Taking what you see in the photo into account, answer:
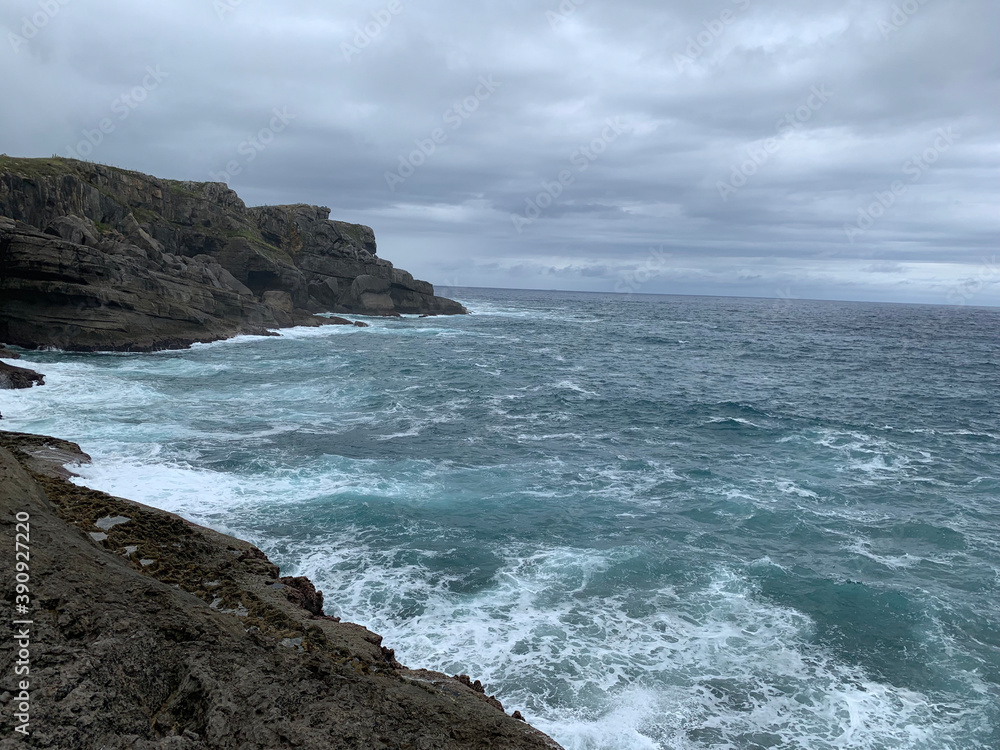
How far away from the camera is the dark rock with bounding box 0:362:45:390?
3198 centimetres

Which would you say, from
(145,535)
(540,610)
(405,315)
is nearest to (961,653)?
(540,610)

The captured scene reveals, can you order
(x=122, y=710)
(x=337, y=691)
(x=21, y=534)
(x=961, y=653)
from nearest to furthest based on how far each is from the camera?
(x=122, y=710) < (x=337, y=691) < (x=21, y=534) < (x=961, y=653)

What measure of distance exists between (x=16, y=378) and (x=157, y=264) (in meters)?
29.9

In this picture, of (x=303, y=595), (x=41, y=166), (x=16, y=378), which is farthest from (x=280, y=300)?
(x=303, y=595)

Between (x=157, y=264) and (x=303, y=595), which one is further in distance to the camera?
(x=157, y=264)

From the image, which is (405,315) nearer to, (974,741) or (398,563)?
(398,563)

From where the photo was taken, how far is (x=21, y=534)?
341 inches

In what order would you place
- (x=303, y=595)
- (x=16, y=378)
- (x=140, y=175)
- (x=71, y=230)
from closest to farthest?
(x=303, y=595) → (x=16, y=378) → (x=71, y=230) → (x=140, y=175)

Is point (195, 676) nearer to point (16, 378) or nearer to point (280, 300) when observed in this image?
point (16, 378)

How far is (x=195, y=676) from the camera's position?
7.27 metres

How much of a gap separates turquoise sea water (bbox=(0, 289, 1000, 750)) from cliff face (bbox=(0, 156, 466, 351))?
17.9ft

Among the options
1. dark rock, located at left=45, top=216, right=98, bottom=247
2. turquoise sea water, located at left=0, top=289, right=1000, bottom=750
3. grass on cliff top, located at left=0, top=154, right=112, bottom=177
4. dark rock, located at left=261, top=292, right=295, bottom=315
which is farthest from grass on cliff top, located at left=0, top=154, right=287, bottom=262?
turquoise sea water, located at left=0, top=289, right=1000, bottom=750

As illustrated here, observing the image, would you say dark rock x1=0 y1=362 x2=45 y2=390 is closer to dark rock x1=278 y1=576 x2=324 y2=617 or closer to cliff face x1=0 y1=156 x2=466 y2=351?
cliff face x1=0 y1=156 x2=466 y2=351

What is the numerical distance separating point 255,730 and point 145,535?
737 cm
